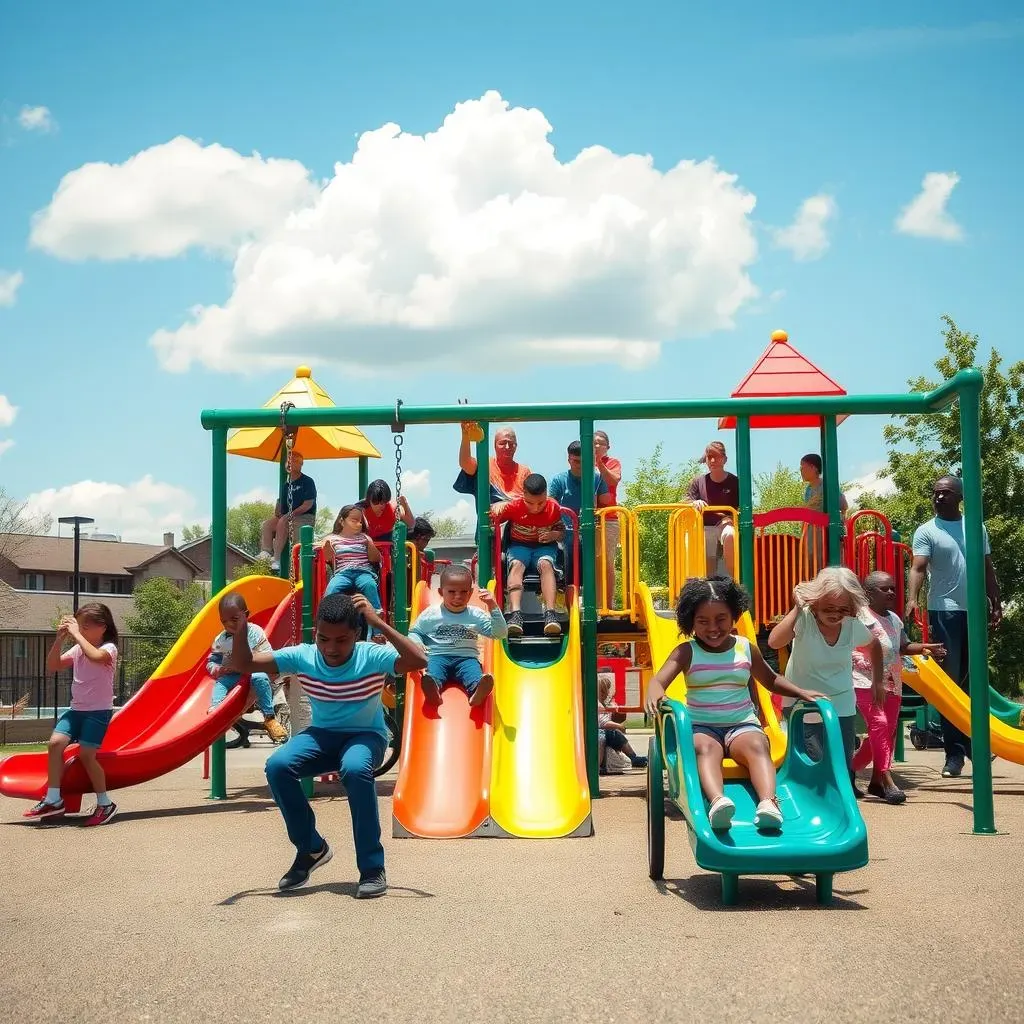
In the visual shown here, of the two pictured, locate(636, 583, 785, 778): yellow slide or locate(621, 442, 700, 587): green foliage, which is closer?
locate(636, 583, 785, 778): yellow slide

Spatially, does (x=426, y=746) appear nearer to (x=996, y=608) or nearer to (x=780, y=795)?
(x=780, y=795)

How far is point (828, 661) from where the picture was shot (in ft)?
25.8

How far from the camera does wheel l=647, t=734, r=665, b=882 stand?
21.0ft

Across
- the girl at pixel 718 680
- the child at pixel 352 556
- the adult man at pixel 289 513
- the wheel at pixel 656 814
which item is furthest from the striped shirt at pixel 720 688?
the adult man at pixel 289 513

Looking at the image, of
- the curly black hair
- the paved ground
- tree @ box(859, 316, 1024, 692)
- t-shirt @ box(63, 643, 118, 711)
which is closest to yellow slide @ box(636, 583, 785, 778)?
the paved ground

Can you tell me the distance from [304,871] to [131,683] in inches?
1420

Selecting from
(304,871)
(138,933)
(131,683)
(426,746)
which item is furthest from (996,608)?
(131,683)

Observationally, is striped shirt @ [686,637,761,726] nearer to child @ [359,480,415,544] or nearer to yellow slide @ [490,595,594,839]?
yellow slide @ [490,595,594,839]

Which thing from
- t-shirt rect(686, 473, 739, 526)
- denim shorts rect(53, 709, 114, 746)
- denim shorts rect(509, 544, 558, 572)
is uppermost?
t-shirt rect(686, 473, 739, 526)

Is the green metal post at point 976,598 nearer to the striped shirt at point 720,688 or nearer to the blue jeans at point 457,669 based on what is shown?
the striped shirt at point 720,688

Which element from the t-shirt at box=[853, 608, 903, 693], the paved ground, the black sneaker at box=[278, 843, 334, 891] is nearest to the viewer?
the paved ground

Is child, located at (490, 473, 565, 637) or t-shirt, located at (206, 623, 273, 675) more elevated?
child, located at (490, 473, 565, 637)

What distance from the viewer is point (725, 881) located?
5.85 meters

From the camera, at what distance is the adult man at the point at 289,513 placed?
1243 cm
